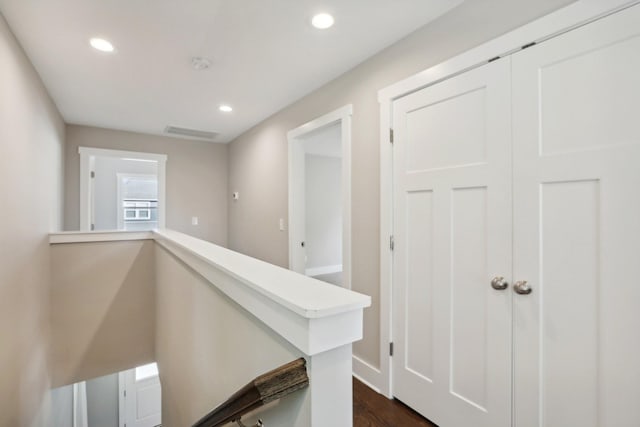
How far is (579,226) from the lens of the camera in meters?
1.23

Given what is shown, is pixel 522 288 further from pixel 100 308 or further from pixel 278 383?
pixel 100 308

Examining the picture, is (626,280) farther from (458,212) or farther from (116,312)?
(116,312)

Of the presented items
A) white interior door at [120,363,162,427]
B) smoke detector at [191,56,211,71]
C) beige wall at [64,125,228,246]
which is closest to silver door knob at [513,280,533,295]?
smoke detector at [191,56,211,71]

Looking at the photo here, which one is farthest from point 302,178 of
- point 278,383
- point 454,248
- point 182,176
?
point 278,383

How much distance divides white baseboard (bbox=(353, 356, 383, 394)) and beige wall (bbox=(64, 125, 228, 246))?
10.9 ft

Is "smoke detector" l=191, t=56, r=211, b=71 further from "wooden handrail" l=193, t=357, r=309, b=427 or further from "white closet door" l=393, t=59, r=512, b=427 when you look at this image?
"wooden handrail" l=193, t=357, r=309, b=427

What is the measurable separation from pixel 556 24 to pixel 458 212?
3.06 feet

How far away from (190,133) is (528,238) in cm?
429

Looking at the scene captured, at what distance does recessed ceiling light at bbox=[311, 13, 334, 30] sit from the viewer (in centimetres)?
178

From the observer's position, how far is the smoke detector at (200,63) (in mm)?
2283

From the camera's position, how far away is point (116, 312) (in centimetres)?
312

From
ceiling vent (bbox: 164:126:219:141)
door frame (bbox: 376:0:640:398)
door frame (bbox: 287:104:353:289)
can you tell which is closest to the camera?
door frame (bbox: 376:0:640:398)

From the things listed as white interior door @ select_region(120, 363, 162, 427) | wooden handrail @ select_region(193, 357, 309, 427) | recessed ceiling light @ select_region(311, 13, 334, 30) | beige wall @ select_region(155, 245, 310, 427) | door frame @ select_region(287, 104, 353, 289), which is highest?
recessed ceiling light @ select_region(311, 13, 334, 30)

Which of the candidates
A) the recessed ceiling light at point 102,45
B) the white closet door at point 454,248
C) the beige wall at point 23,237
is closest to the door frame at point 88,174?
the beige wall at point 23,237
